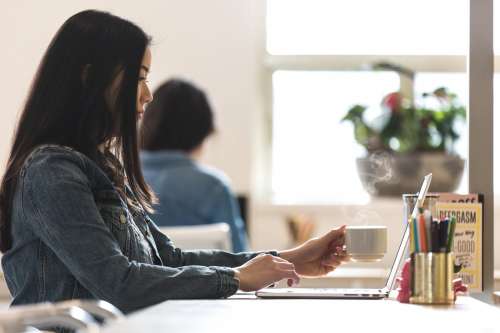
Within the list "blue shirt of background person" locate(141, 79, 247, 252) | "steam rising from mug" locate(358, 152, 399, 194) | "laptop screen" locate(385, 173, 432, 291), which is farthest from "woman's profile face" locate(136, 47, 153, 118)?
"steam rising from mug" locate(358, 152, 399, 194)

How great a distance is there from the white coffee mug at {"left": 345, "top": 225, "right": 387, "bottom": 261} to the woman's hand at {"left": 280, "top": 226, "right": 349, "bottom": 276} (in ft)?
0.43

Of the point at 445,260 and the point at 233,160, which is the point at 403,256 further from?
the point at 233,160

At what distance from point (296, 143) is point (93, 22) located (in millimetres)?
2791

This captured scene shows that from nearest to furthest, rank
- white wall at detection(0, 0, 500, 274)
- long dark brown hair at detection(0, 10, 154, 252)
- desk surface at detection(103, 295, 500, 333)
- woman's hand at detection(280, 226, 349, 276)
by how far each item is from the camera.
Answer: desk surface at detection(103, 295, 500, 333), long dark brown hair at detection(0, 10, 154, 252), woman's hand at detection(280, 226, 349, 276), white wall at detection(0, 0, 500, 274)

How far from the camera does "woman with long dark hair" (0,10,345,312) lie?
1.54 m

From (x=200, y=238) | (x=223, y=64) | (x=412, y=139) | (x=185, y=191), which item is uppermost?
(x=223, y=64)

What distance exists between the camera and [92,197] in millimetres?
1584

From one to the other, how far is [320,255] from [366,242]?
19 cm

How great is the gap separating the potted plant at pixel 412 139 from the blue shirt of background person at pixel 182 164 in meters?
0.85

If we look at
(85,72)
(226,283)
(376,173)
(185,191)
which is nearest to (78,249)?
(226,283)

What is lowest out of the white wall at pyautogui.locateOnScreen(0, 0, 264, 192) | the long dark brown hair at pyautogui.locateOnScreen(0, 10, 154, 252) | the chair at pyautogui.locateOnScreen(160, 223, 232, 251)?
the chair at pyautogui.locateOnScreen(160, 223, 232, 251)

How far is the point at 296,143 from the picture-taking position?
450 centimetres

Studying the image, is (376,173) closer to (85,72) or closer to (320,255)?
(320,255)

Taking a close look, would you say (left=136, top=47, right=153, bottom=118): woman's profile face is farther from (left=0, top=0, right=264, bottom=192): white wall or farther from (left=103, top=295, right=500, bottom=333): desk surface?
(left=0, top=0, right=264, bottom=192): white wall
